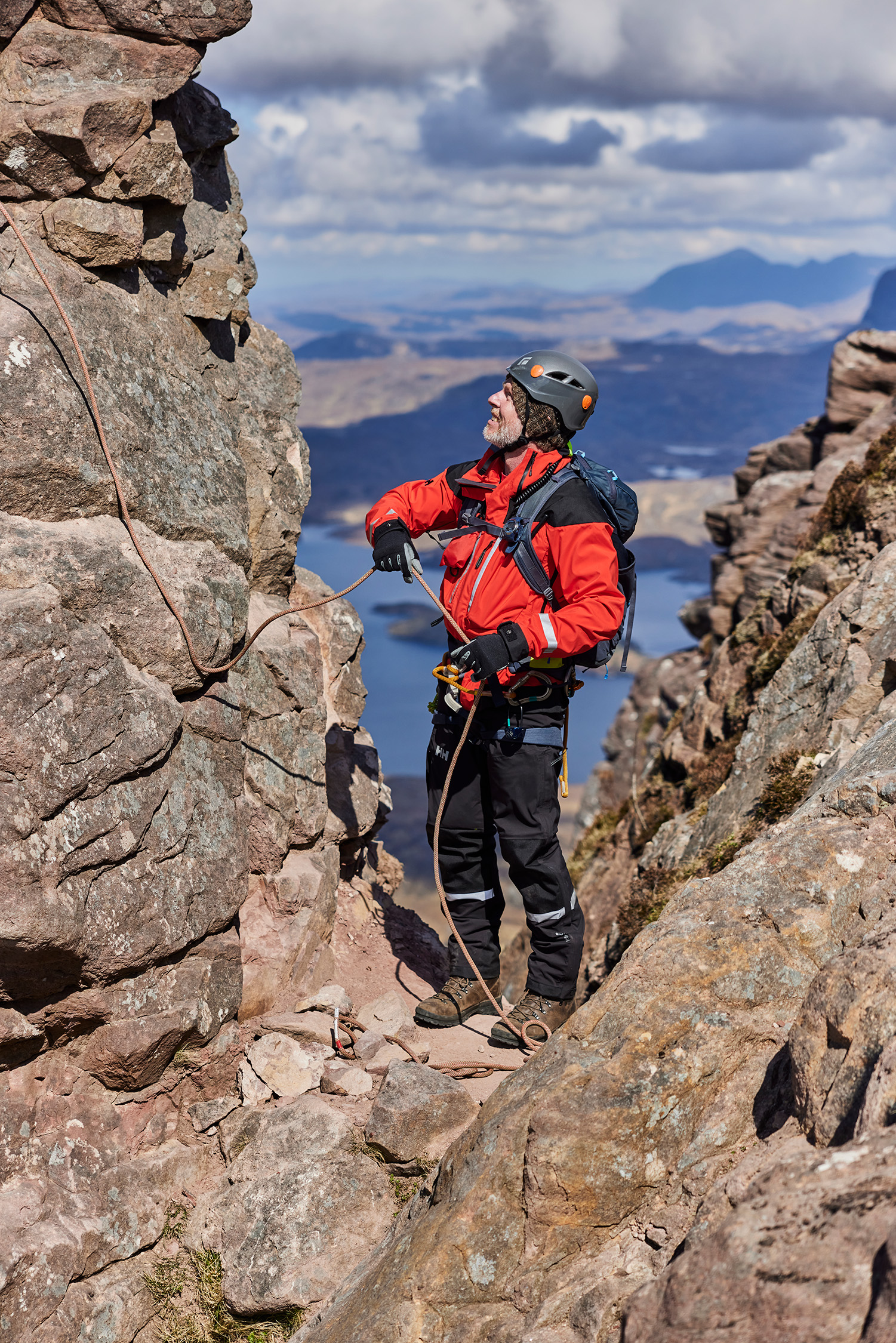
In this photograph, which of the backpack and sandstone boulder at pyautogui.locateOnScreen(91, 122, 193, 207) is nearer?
sandstone boulder at pyautogui.locateOnScreen(91, 122, 193, 207)

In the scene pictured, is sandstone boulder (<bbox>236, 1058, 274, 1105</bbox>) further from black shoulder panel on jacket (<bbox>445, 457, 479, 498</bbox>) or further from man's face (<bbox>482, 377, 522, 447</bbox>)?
man's face (<bbox>482, 377, 522, 447</bbox>)

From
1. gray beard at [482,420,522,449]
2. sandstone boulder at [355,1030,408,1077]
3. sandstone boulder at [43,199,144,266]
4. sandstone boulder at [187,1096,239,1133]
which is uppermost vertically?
sandstone boulder at [43,199,144,266]

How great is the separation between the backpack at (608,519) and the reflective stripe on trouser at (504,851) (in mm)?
1052

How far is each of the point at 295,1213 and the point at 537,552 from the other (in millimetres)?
5040

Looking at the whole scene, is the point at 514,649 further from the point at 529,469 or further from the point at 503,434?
the point at 503,434

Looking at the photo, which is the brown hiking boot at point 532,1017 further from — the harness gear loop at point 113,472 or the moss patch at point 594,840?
the moss patch at point 594,840

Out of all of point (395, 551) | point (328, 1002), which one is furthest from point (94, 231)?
point (328, 1002)

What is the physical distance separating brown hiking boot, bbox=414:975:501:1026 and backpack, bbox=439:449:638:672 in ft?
10.7

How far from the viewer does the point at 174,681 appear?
736cm

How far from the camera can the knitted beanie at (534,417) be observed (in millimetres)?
7710

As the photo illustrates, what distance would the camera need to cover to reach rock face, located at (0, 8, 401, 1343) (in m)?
6.16

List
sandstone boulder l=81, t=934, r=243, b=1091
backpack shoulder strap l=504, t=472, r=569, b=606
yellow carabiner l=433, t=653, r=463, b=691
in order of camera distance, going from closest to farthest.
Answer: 1. sandstone boulder l=81, t=934, r=243, b=1091
2. backpack shoulder strap l=504, t=472, r=569, b=606
3. yellow carabiner l=433, t=653, r=463, b=691

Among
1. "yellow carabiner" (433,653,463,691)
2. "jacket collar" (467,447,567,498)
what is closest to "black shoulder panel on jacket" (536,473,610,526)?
"jacket collar" (467,447,567,498)

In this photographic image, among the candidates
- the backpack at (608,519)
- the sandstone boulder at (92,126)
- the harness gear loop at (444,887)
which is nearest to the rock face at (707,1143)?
the backpack at (608,519)
